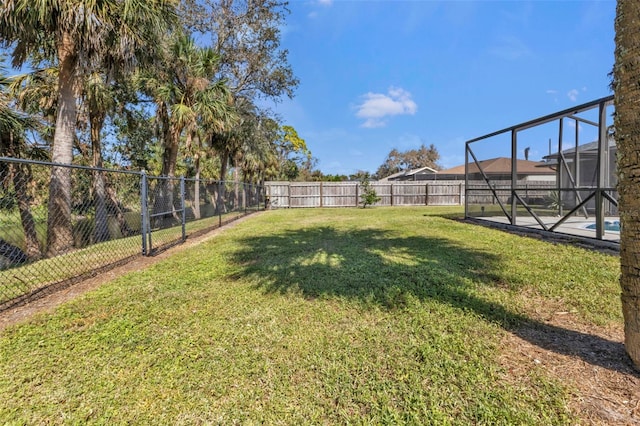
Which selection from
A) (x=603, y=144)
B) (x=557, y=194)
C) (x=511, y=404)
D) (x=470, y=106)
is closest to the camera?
(x=511, y=404)

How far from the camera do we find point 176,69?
10.5m

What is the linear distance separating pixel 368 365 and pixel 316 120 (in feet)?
128

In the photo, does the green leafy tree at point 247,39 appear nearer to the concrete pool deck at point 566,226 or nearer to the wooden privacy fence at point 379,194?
the wooden privacy fence at point 379,194

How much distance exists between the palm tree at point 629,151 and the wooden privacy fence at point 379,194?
18.5 m

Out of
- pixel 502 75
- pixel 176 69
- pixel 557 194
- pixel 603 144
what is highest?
pixel 502 75

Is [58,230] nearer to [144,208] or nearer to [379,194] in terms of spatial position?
[144,208]

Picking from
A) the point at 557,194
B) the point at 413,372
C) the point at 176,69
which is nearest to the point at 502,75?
the point at 557,194

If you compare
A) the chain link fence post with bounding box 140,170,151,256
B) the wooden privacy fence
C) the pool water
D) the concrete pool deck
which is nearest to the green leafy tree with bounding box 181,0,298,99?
the wooden privacy fence

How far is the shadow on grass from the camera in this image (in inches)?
92.0

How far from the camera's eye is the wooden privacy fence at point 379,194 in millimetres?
20422

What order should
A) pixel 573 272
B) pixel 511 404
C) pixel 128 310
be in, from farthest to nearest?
1. pixel 573 272
2. pixel 128 310
3. pixel 511 404

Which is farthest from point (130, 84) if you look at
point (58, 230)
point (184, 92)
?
point (58, 230)

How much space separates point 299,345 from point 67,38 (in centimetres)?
705

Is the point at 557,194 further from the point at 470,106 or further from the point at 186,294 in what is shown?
the point at 470,106
